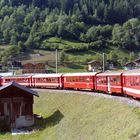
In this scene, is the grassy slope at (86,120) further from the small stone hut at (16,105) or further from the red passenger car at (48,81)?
the red passenger car at (48,81)

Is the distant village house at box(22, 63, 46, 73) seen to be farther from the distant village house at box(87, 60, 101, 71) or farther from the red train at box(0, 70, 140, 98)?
the red train at box(0, 70, 140, 98)

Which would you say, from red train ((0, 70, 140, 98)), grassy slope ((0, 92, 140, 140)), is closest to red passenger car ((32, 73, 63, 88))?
red train ((0, 70, 140, 98))

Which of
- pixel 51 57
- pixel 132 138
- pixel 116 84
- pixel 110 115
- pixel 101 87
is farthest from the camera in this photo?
pixel 51 57

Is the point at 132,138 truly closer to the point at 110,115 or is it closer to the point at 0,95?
the point at 110,115

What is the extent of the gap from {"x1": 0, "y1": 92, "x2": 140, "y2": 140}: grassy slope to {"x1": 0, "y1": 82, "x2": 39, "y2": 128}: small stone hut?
2.03 m

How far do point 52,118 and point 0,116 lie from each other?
5013 mm

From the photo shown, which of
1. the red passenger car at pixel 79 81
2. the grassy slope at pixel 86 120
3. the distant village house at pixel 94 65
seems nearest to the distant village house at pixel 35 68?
the distant village house at pixel 94 65

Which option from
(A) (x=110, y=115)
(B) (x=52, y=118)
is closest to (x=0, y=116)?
(B) (x=52, y=118)

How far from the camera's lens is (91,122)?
3594 centimetres

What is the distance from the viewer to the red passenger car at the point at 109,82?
44.3 metres

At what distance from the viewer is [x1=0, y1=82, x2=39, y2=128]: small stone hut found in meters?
45.0

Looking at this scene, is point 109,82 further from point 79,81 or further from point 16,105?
point 79,81

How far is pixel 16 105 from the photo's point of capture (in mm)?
45844

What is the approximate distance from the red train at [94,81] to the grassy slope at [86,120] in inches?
79.1
